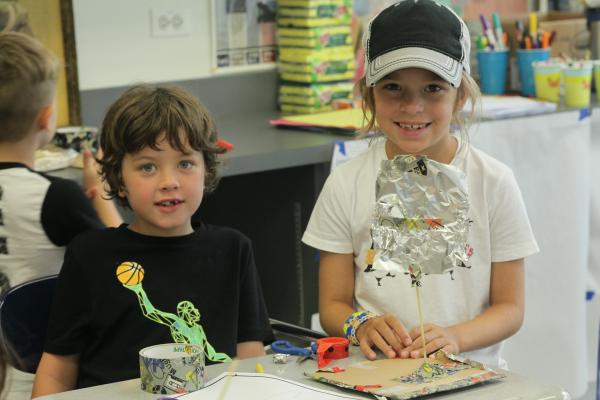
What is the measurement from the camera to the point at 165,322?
1583 millimetres

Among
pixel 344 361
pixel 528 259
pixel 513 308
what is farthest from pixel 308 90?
pixel 344 361

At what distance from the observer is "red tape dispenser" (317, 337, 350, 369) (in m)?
1.46

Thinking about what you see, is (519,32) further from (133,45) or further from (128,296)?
(128,296)

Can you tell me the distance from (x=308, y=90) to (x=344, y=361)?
62.6 inches

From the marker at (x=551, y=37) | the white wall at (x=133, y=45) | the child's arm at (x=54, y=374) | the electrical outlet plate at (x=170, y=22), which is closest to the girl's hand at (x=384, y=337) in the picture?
the child's arm at (x=54, y=374)

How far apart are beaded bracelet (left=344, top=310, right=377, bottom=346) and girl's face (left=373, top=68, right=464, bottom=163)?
30cm

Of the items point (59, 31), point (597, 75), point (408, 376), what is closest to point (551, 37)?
point (597, 75)

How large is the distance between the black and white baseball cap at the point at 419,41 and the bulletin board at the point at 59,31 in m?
1.18

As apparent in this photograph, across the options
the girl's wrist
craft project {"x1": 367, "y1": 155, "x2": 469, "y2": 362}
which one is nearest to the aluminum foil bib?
craft project {"x1": 367, "y1": 155, "x2": 469, "y2": 362}

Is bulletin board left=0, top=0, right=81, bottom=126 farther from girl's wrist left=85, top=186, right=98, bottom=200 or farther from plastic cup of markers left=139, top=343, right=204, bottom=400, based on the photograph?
plastic cup of markers left=139, top=343, right=204, bottom=400

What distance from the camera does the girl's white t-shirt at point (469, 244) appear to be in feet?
5.73

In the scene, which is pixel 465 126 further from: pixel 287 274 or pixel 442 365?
pixel 287 274

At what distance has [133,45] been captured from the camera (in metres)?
2.81

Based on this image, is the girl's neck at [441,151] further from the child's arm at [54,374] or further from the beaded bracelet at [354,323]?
the child's arm at [54,374]
